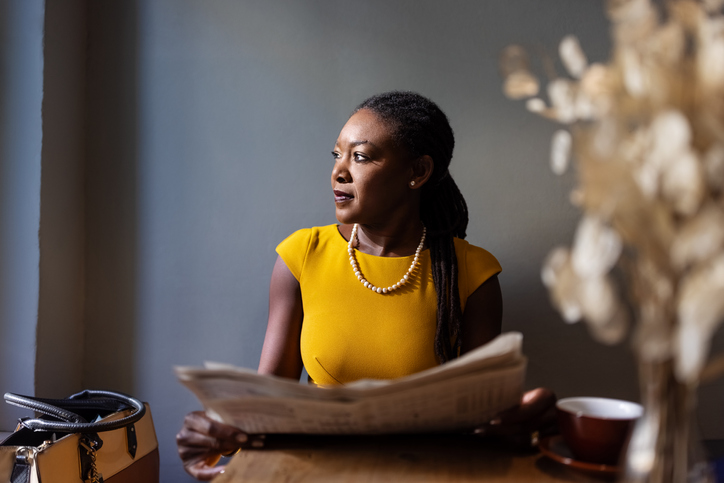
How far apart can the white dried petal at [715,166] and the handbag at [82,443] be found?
1.03 m

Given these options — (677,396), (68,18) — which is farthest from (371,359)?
(68,18)

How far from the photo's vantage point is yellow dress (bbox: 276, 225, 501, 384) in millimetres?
1177

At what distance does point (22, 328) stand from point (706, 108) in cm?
143

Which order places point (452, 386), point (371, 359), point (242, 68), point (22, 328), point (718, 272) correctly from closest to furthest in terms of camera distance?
point (718, 272), point (452, 386), point (371, 359), point (22, 328), point (242, 68)

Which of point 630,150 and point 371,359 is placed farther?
point 371,359

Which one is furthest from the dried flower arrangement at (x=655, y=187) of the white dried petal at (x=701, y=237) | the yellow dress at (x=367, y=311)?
the yellow dress at (x=367, y=311)

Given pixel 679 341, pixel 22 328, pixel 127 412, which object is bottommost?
pixel 127 412

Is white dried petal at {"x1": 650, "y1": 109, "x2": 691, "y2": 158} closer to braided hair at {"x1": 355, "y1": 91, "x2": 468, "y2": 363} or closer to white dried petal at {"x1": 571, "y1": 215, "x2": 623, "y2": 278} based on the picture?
white dried petal at {"x1": 571, "y1": 215, "x2": 623, "y2": 278}

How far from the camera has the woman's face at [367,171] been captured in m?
1.22

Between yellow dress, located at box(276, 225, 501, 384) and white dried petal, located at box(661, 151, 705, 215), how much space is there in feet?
2.62

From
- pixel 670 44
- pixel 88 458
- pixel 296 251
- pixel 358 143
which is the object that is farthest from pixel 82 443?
pixel 670 44

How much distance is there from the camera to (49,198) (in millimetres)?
1411

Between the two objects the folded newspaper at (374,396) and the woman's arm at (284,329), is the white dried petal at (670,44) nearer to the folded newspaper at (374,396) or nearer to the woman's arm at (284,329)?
the folded newspaper at (374,396)

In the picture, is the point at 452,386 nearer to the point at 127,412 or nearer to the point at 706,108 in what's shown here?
the point at 706,108
